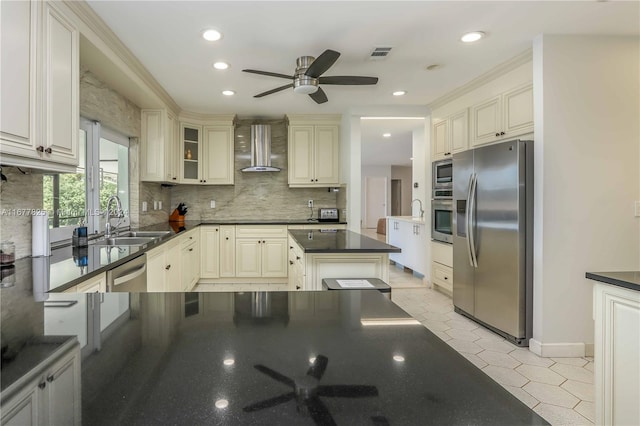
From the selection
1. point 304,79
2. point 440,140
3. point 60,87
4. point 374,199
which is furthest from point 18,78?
point 374,199

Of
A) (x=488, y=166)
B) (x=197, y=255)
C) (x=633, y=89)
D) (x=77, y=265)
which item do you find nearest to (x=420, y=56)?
(x=488, y=166)

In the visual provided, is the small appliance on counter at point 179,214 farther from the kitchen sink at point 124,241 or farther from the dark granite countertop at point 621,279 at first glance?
the dark granite countertop at point 621,279

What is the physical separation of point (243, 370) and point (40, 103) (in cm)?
194

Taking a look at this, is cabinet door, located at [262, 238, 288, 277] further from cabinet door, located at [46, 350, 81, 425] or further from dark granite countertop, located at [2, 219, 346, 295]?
cabinet door, located at [46, 350, 81, 425]

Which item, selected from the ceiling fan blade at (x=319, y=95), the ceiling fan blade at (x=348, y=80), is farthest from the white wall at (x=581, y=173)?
the ceiling fan blade at (x=319, y=95)

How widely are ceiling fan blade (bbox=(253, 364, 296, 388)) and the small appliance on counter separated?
4611mm

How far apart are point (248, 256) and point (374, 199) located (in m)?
7.87

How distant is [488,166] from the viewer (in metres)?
3.01

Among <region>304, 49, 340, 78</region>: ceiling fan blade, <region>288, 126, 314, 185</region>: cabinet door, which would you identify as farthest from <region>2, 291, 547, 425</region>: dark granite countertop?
<region>288, 126, 314, 185</region>: cabinet door

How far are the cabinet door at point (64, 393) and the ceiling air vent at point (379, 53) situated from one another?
2.98m

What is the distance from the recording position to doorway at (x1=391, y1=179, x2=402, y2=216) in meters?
12.3

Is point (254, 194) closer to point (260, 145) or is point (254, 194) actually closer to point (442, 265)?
point (260, 145)

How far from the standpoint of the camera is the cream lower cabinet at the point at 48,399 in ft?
1.52

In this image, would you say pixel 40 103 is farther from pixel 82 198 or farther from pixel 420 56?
pixel 420 56
